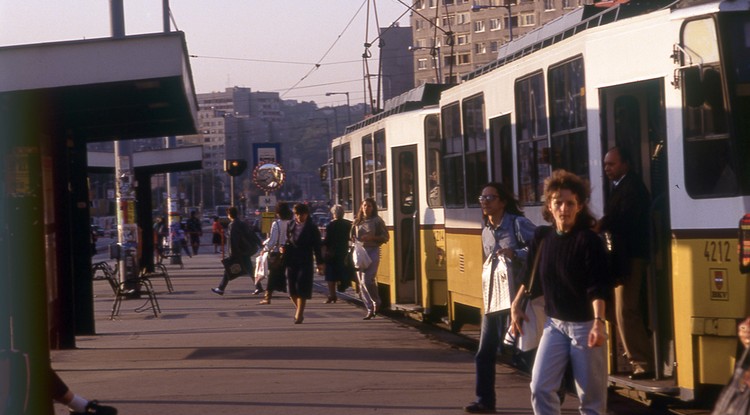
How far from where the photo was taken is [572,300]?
7.34 m

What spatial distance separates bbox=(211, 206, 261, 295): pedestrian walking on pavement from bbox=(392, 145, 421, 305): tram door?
6507 millimetres

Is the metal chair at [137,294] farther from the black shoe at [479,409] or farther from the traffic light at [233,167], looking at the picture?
the black shoe at [479,409]

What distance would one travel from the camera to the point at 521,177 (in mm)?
12383

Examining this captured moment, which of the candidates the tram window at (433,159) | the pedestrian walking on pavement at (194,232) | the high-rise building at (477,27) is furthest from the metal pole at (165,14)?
the high-rise building at (477,27)

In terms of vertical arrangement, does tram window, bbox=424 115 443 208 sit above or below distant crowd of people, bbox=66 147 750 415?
above

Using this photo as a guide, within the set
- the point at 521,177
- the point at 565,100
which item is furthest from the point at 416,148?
the point at 565,100

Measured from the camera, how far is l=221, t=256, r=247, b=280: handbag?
79.2 feet

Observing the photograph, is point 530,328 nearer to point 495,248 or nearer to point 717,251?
point 495,248

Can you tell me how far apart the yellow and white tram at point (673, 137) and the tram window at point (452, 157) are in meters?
3.21

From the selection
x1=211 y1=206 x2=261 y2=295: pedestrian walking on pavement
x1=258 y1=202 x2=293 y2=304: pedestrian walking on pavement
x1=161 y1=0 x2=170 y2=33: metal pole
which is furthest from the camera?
x1=161 y1=0 x2=170 y2=33: metal pole

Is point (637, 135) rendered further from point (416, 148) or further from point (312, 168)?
point (312, 168)

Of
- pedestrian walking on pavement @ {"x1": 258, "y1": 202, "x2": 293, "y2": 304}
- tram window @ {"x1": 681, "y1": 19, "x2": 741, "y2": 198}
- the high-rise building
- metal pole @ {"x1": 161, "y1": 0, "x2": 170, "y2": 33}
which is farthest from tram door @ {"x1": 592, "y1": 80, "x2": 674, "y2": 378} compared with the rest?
the high-rise building

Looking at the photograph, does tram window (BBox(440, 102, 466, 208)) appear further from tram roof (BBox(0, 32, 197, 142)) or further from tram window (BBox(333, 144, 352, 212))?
tram window (BBox(333, 144, 352, 212))

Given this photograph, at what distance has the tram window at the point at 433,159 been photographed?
55.6 feet
